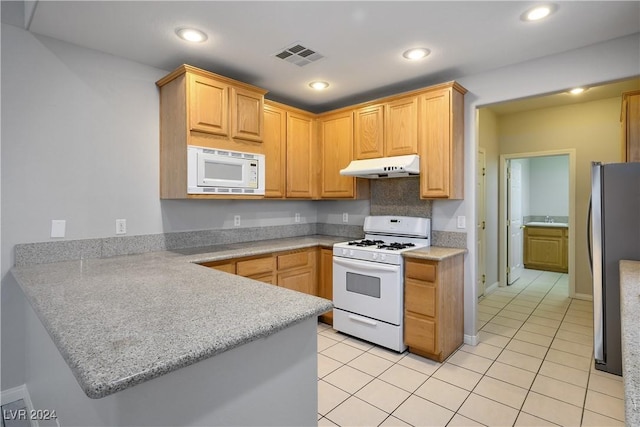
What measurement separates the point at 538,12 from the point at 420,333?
2.44 meters

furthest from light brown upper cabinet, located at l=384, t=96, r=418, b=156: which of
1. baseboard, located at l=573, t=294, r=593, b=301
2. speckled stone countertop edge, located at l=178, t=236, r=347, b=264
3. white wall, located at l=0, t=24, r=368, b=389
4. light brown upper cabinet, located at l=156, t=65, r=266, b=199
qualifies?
baseboard, located at l=573, t=294, r=593, b=301

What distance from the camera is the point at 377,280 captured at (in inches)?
117

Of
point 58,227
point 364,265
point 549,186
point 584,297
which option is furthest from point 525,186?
point 58,227

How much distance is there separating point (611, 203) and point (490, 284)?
2.67 meters

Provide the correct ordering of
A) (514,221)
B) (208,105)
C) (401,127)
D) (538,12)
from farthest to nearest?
(514,221), (401,127), (208,105), (538,12)

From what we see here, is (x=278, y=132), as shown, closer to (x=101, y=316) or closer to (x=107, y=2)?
(x=107, y=2)

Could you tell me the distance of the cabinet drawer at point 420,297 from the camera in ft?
8.93

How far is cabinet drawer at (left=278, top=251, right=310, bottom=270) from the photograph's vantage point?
3.25 metres

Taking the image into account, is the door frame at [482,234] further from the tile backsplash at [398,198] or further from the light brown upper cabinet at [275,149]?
the light brown upper cabinet at [275,149]

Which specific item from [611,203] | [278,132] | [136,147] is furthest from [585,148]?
[136,147]

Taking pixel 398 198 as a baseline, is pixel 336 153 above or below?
above

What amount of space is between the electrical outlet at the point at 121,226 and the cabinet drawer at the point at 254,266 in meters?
0.95

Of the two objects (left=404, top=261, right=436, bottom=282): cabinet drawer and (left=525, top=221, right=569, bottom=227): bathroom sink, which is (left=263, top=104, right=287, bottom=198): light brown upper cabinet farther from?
(left=525, top=221, right=569, bottom=227): bathroom sink

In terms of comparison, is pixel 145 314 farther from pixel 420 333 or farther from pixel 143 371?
pixel 420 333
